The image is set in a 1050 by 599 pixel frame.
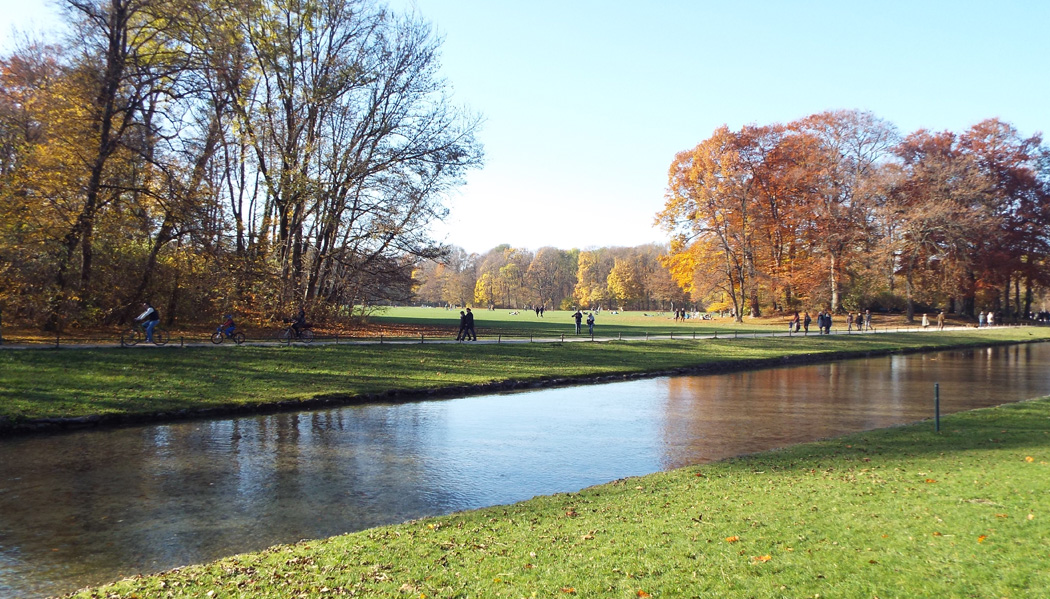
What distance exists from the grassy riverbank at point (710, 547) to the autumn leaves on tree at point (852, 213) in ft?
174

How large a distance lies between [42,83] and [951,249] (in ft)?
211

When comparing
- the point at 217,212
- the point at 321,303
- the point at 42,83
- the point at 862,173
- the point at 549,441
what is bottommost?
the point at 549,441

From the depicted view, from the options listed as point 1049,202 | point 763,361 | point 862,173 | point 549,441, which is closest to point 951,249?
point 862,173

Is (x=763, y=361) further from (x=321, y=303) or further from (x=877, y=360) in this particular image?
(x=321, y=303)

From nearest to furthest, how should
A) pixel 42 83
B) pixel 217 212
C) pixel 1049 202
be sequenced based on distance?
pixel 42 83 < pixel 217 212 < pixel 1049 202

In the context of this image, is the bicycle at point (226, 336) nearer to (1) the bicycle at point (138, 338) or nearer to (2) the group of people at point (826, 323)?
(1) the bicycle at point (138, 338)

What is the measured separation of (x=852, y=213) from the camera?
192 feet

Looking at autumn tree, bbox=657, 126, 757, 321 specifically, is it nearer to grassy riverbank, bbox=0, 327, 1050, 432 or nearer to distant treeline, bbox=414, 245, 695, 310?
grassy riverbank, bbox=0, 327, 1050, 432

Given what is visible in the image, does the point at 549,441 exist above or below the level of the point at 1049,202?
below

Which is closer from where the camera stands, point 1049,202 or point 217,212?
point 217,212

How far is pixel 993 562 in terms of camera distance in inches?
217

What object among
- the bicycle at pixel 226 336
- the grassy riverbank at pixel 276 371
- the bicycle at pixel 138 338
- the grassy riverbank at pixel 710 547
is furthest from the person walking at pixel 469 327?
the grassy riverbank at pixel 710 547

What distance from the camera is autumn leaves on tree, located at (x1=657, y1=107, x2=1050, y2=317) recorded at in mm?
57594

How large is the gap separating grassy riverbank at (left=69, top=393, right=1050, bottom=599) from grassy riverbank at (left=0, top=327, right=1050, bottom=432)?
38.3ft
